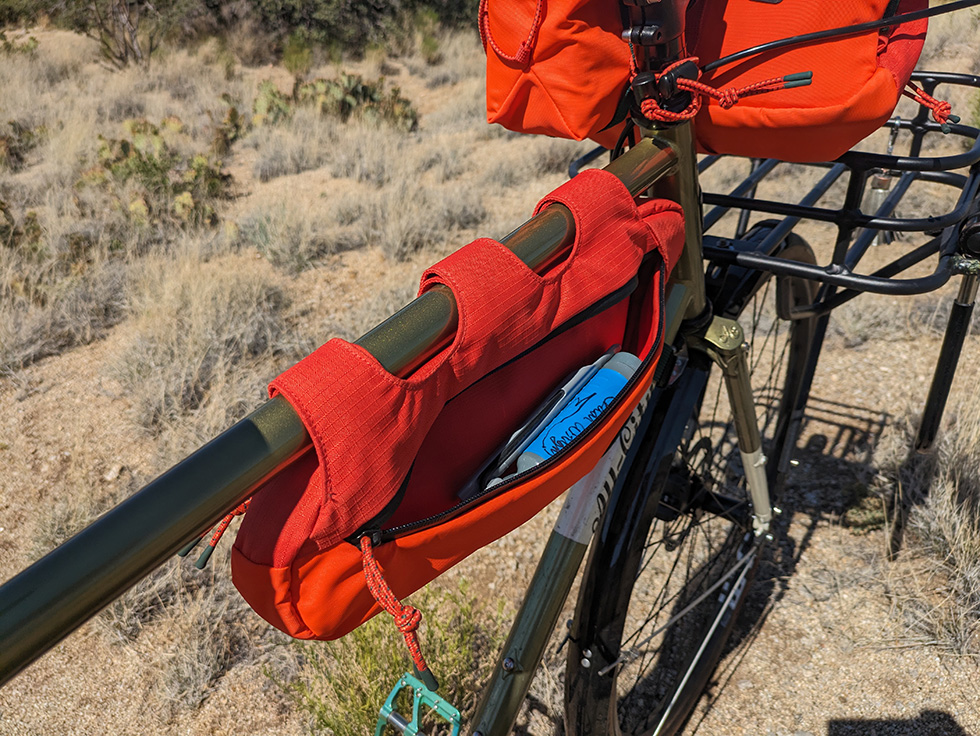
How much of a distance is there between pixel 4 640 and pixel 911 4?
1403 millimetres

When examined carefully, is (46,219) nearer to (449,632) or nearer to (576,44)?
(449,632)

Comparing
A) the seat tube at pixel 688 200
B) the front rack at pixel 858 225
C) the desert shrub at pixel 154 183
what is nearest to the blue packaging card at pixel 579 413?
the seat tube at pixel 688 200

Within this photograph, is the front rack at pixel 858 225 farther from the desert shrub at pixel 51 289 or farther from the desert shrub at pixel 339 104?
the desert shrub at pixel 339 104

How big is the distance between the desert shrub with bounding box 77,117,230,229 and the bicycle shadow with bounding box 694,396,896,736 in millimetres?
3816

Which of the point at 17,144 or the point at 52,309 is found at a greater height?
the point at 17,144

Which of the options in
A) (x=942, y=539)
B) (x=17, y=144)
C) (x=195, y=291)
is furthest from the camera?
(x=17, y=144)

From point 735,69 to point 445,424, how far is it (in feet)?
2.32

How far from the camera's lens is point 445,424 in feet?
2.88

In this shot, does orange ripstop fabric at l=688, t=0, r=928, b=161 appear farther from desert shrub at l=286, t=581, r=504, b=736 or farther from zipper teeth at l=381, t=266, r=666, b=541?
desert shrub at l=286, t=581, r=504, b=736

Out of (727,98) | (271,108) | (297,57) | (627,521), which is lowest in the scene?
(271,108)

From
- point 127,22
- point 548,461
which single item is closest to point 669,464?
point 548,461

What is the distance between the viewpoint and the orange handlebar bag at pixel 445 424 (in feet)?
2.12

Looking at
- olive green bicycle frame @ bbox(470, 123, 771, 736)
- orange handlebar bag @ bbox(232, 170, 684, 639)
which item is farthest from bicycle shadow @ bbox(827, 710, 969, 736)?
orange handlebar bag @ bbox(232, 170, 684, 639)

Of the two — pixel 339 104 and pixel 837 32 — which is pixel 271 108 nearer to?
pixel 339 104
